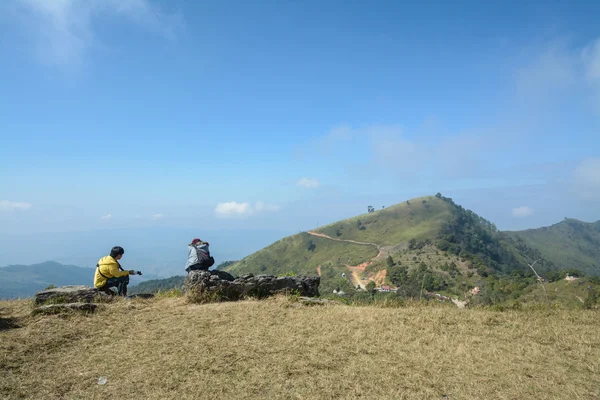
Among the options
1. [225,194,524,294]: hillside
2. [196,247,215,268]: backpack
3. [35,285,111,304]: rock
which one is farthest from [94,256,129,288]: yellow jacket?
[225,194,524,294]: hillside

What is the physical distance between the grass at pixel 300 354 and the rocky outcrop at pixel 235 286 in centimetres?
129

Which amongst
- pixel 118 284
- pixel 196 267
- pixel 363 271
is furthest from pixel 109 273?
pixel 363 271

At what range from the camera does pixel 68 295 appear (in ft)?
33.3

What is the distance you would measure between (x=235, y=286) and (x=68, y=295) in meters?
5.14

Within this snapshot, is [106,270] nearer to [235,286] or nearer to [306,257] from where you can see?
[235,286]

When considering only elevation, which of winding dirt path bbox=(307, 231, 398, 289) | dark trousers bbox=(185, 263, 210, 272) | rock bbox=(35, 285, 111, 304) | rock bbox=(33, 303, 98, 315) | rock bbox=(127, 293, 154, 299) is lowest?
winding dirt path bbox=(307, 231, 398, 289)

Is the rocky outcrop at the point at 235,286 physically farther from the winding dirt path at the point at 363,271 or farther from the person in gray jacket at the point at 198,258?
the winding dirt path at the point at 363,271

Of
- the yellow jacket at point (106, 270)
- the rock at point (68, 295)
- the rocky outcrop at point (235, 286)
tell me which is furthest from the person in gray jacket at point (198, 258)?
the rock at point (68, 295)

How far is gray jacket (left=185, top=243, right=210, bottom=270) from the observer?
12.5 meters

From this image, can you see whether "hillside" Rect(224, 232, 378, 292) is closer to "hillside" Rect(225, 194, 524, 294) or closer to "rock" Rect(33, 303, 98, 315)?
"hillside" Rect(225, 194, 524, 294)

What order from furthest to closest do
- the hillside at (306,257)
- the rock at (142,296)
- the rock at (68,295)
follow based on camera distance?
the hillside at (306,257) → the rock at (142,296) → the rock at (68,295)

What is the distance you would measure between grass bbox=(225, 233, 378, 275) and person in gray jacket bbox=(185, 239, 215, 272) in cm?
11226

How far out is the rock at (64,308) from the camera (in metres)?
9.05

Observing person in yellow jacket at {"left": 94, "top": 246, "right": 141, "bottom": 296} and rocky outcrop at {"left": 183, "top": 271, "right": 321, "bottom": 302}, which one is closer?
person in yellow jacket at {"left": 94, "top": 246, "right": 141, "bottom": 296}
